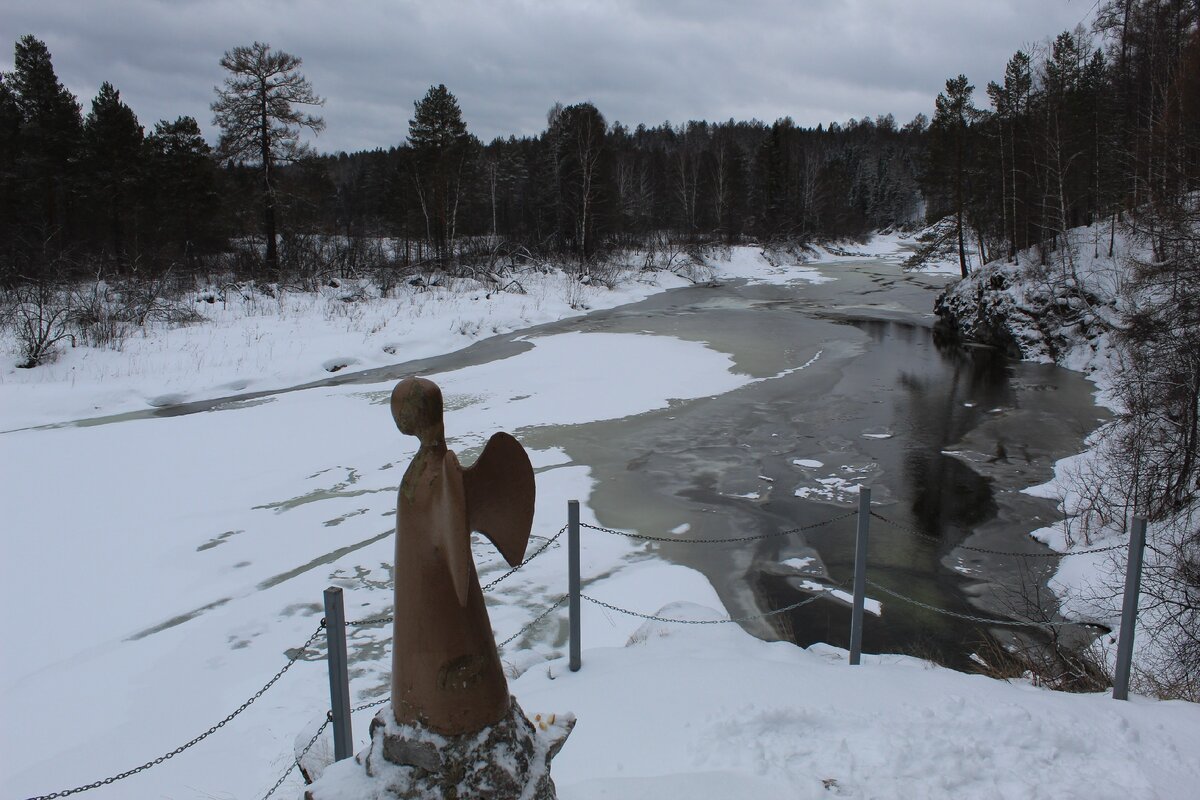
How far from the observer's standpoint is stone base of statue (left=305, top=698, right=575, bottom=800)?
2.44 meters

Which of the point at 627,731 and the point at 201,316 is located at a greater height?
the point at 201,316

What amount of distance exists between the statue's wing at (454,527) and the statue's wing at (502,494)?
0.07 meters

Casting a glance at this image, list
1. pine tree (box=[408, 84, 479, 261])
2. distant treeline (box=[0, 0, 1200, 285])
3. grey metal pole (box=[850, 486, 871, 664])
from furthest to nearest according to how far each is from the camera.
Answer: pine tree (box=[408, 84, 479, 261])
distant treeline (box=[0, 0, 1200, 285])
grey metal pole (box=[850, 486, 871, 664])

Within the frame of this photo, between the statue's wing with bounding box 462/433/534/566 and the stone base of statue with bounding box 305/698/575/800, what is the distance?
61cm

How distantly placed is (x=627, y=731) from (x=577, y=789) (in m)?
0.62

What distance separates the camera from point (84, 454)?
11.1m

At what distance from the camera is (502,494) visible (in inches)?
103

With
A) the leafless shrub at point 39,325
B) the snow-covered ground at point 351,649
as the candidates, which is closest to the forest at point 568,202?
the leafless shrub at point 39,325

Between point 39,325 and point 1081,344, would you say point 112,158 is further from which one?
point 1081,344

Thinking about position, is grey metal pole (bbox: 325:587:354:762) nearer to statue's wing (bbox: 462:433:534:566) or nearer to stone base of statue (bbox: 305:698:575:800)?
stone base of statue (bbox: 305:698:575:800)

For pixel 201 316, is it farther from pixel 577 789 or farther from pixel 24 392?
pixel 577 789

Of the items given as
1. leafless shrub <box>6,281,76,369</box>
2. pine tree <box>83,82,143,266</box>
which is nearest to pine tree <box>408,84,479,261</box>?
pine tree <box>83,82,143,266</box>

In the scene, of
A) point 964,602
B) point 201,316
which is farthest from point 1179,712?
point 201,316

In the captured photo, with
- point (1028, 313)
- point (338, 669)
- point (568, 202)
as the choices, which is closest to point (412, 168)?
point (568, 202)
